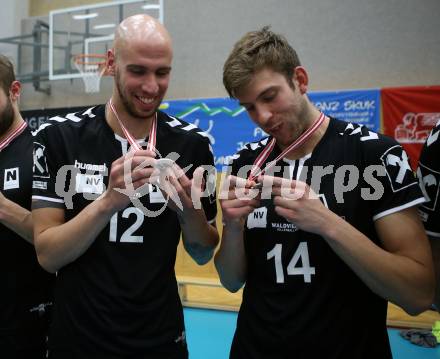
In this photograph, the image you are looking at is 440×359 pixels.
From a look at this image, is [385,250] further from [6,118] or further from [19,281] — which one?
[6,118]

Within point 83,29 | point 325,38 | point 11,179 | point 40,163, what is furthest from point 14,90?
point 83,29

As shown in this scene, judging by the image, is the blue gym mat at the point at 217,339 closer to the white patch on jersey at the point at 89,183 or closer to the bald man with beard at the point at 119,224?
the bald man with beard at the point at 119,224

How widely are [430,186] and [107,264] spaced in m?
1.21

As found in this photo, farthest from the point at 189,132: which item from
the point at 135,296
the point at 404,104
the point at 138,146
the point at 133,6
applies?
the point at 133,6

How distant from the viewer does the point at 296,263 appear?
1.57 m

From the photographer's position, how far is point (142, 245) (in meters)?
1.70

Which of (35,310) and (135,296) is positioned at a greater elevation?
(135,296)

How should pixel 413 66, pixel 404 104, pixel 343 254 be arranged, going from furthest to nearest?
pixel 413 66 < pixel 404 104 < pixel 343 254

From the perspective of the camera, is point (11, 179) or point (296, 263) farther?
point (11, 179)

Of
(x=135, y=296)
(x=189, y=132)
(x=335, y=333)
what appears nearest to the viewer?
(x=335, y=333)

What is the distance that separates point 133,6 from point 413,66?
4973 millimetres

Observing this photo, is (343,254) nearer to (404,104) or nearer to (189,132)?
(189,132)

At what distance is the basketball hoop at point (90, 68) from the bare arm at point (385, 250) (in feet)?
24.7

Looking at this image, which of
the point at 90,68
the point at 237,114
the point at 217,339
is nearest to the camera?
the point at 217,339
